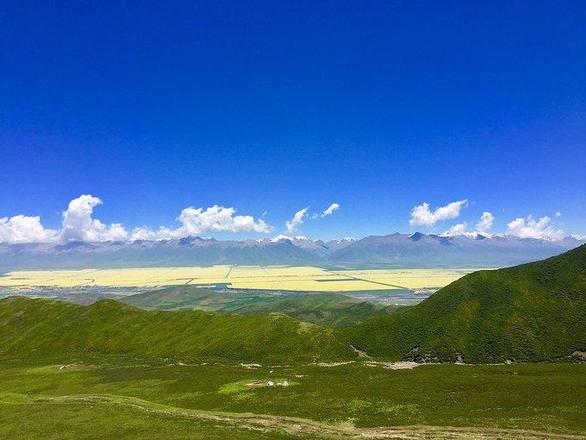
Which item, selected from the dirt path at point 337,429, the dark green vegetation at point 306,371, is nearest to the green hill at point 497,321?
the dark green vegetation at point 306,371

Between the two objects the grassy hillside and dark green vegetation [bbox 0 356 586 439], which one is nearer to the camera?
dark green vegetation [bbox 0 356 586 439]

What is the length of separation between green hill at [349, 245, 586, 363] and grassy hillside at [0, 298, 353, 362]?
1875 centimetres

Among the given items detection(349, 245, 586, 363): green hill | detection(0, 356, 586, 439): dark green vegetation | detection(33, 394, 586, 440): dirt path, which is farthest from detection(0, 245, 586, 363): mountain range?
detection(33, 394, 586, 440): dirt path

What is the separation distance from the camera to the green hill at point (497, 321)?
352 feet

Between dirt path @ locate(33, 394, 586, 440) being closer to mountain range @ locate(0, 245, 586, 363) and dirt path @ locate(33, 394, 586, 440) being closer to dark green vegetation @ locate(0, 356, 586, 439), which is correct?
dark green vegetation @ locate(0, 356, 586, 439)

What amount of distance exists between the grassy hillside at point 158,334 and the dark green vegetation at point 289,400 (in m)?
24.9

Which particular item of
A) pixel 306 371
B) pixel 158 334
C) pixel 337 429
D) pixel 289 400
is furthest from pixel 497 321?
pixel 158 334

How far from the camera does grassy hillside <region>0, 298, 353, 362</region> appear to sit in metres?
126

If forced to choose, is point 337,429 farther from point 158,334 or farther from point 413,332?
point 158,334

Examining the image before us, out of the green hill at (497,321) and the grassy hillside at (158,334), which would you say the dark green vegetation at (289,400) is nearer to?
the green hill at (497,321)

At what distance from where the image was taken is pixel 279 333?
438 feet

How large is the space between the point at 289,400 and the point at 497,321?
75.1 metres

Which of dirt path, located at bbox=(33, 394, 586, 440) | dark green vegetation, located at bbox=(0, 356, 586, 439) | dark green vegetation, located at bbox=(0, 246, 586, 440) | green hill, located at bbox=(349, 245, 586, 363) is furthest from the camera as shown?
green hill, located at bbox=(349, 245, 586, 363)

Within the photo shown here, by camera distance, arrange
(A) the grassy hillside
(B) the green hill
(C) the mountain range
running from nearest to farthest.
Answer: (B) the green hill < (C) the mountain range < (A) the grassy hillside
